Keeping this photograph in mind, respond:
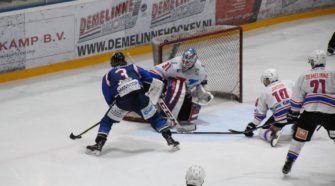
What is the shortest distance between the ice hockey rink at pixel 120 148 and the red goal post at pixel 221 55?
0.16 meters

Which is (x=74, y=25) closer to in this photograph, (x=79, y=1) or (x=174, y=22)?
(x=79, y=1)

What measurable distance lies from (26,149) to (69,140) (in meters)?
0.44

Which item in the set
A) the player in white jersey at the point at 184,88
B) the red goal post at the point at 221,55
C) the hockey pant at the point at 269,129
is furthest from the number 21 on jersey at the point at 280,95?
the red goal post at the point at 221,55

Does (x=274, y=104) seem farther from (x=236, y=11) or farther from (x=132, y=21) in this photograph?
(x=236, y=11)

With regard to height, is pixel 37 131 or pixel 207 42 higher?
pixel 207 42

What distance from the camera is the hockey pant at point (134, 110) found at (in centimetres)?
785

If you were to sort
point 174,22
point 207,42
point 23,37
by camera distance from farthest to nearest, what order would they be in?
point 174,22
point 23,37
point 207,42

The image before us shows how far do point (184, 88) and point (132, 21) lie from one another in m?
2.98

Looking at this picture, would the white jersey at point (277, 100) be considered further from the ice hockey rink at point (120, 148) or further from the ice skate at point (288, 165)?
the ice skate at point (288, 165)

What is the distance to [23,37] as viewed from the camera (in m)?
10.4

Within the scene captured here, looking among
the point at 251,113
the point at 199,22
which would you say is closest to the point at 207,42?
the point at 251,113

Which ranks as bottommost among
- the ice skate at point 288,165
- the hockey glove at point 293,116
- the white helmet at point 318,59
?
the ice skate at point 288,165

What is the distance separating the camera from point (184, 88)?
870 centimetres

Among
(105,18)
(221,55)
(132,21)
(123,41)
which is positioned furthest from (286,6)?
(221,55)
